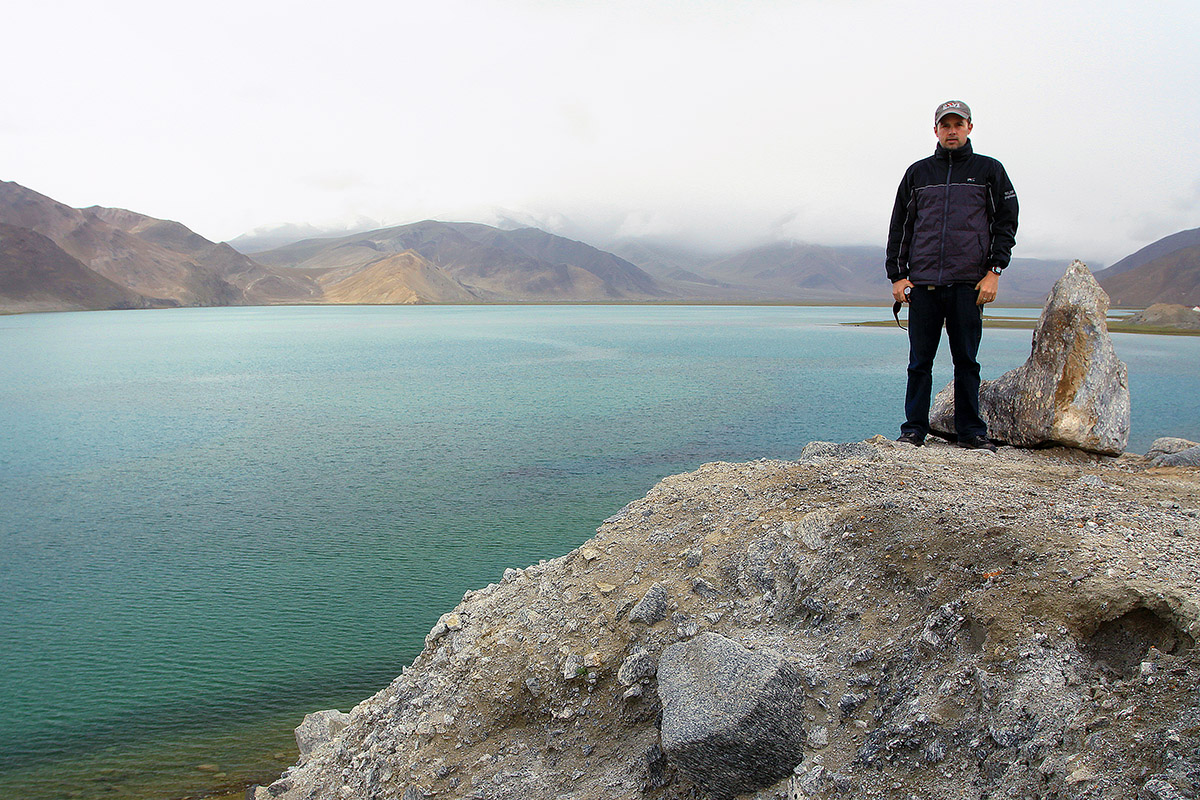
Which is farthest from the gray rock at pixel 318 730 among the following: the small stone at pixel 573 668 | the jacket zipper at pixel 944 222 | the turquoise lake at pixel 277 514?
the jacket zipper at pixel 944 222

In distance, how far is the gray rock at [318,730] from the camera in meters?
7.14

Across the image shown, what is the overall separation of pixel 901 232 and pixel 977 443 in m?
2.54

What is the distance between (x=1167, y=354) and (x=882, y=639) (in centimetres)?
6704

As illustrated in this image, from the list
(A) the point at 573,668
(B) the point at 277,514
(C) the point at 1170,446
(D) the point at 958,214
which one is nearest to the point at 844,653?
(A) the point at 573,668

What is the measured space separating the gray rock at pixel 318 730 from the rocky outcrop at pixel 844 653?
0.69 m

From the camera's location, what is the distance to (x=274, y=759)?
27.6ft

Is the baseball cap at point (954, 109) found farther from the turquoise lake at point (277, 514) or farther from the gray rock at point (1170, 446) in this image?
the turquoise lake at point (277, 514)

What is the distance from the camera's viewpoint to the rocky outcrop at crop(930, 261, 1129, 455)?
313 inches

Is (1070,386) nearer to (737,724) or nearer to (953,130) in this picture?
(953,130)

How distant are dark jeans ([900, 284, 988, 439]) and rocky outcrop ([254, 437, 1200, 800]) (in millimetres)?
1006

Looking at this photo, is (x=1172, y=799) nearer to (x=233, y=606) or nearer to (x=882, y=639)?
(x=882, y=639)

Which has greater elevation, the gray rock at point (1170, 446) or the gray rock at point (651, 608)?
the gray rock at point (1170, 446)

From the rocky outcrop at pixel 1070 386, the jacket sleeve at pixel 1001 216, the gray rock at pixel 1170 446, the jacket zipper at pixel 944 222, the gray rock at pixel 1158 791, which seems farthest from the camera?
the gray rock at pixel 1170 446

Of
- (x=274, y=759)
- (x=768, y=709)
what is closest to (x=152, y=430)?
(x=274, y=759)
